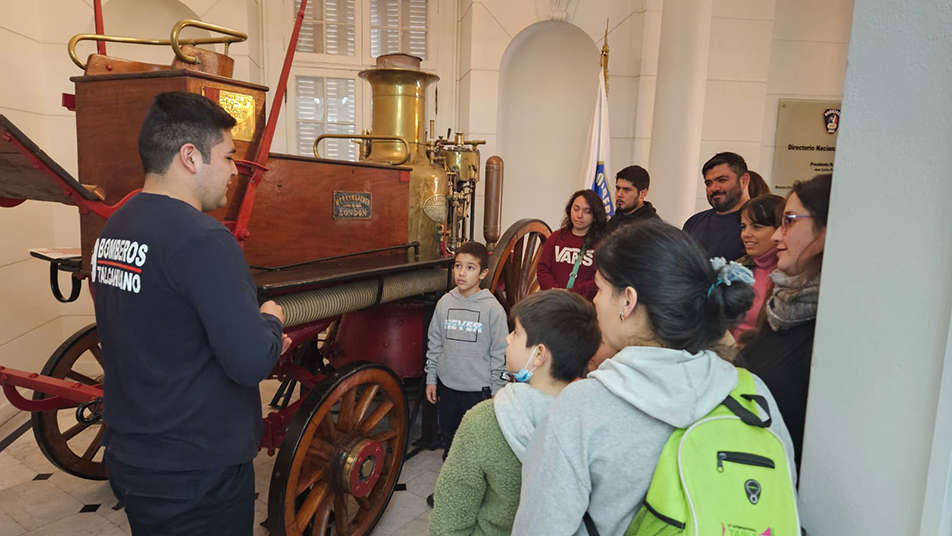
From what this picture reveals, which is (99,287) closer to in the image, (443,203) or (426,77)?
(443,203)

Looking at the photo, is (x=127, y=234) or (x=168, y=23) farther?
(x=168, y=23)

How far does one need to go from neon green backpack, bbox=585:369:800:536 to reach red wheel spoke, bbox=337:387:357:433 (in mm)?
1745

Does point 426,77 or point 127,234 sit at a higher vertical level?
point 426,77

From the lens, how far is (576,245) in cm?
357

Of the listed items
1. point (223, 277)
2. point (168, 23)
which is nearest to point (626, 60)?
point (168, 23)

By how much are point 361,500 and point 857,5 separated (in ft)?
8.30

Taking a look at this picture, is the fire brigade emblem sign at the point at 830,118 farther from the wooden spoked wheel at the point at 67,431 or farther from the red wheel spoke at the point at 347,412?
the wooden spoked wheel at the point at 67,431

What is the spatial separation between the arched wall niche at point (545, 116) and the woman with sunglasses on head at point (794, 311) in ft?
16.9

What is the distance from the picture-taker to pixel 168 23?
17.7ft

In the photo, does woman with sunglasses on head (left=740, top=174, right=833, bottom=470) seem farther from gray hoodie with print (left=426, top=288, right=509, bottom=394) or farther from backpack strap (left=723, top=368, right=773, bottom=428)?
gray hoodie with print (left=426, top=288, right=509, bottom=394)

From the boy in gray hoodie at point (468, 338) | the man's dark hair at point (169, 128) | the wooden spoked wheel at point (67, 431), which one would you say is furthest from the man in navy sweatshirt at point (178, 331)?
the wooden spoked wheel at point (67, 431)

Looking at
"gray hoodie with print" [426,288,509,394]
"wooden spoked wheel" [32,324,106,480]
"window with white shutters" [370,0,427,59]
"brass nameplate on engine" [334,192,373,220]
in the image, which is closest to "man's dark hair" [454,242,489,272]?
"gray hoodie with print" [426,288,509,394]

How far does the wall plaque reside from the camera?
5.98 metres

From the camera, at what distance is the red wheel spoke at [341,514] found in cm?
249
